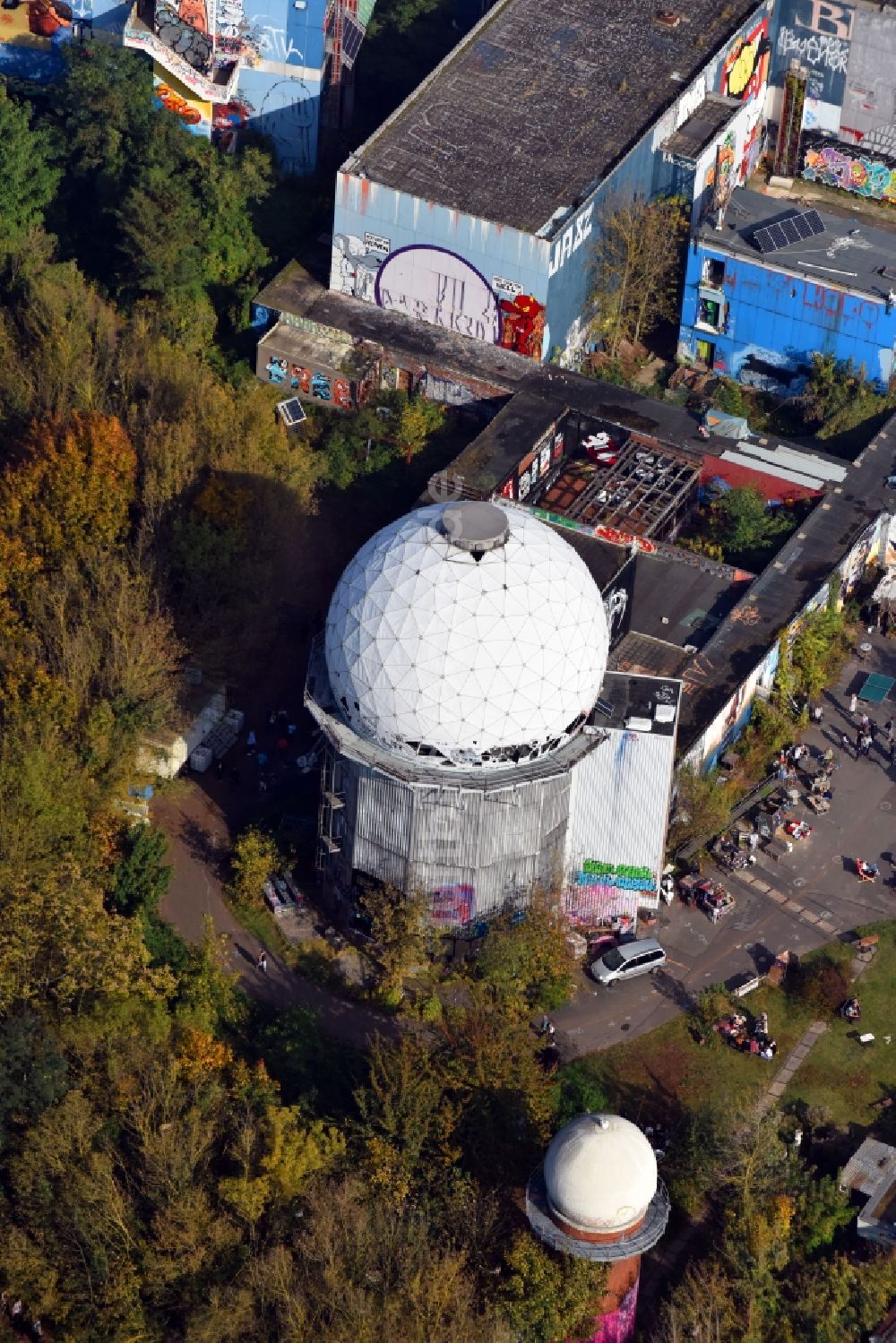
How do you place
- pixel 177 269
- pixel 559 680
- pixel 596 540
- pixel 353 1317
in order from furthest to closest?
pixel 177 269 → pixel 596 540 → pixel 559 680 → pixel 353 1317

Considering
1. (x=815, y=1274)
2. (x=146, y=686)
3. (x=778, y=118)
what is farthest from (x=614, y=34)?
(x=815, y=1274)

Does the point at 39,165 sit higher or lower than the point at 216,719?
higher

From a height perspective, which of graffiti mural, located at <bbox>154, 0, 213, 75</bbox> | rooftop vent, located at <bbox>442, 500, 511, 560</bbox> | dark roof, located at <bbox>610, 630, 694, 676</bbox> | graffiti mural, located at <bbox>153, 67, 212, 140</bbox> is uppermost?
graffiti mural, located at <bbox>154, 0, 213, 75</bbox>

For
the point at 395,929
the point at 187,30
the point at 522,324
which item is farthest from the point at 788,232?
the point at 395,929

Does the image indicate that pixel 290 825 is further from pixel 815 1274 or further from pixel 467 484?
pixel 815 1274

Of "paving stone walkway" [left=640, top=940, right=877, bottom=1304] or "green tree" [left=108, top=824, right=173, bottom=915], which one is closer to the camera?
"paving stone walkway" [left=640, top=940, right=877, bottom=1304]

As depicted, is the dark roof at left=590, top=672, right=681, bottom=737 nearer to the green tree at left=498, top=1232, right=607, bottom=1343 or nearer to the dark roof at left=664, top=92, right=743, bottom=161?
the green tree at left=498, top=1232, right=607, bottom=1343

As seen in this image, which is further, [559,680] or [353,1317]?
[559,680]

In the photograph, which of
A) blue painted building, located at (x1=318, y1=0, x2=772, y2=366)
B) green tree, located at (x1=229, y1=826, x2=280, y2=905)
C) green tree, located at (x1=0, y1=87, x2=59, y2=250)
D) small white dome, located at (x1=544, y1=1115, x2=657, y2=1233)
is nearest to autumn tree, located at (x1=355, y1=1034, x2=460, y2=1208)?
small white dome, located at (x1=544, y1=1115, x2=657, y2=1233)
